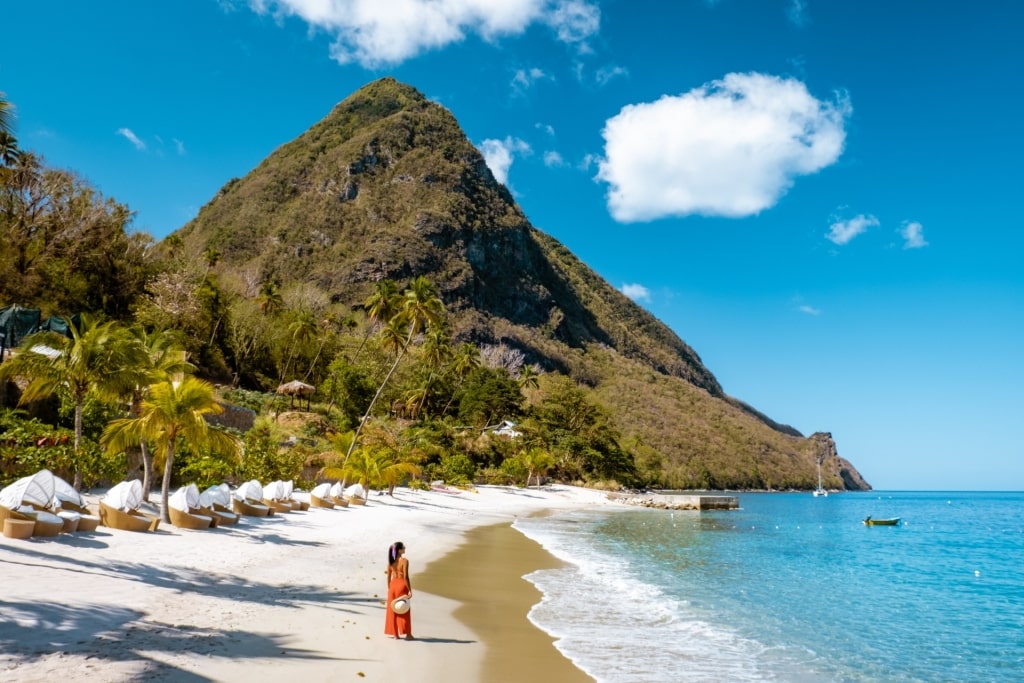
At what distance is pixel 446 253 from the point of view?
14775 cm

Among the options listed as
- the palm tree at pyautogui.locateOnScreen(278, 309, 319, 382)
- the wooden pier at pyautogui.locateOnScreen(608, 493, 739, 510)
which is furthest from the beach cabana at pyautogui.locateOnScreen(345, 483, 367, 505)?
the wooden pier at pyautogui.locateOnScreen(608, 493, 739, 510)

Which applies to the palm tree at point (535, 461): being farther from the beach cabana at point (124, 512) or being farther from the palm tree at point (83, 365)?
the beach cabana at point (124, 512)

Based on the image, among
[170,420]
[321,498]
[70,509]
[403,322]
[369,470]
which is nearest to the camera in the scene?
[70,509]

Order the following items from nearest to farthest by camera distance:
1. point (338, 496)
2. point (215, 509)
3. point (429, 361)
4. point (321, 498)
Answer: point (215, 509), point (321, 498), point (338, 496), point (429, 361)

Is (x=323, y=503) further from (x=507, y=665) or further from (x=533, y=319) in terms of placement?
(x=533, y=319)

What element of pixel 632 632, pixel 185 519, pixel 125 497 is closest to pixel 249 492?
pixel 185 519

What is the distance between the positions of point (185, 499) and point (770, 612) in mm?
15199

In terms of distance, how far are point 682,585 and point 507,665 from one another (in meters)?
10.6

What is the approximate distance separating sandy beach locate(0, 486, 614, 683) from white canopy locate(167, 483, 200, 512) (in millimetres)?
567

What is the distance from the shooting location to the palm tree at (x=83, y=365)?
19047 millimetres

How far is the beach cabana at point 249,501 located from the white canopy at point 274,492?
48.0 inches

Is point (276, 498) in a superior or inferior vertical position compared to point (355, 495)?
superior

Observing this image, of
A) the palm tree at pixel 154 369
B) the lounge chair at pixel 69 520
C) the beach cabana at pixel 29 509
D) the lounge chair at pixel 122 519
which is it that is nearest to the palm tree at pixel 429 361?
the palm tree at pixel 154 369

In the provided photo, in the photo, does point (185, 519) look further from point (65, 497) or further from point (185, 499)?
point (65, 497)
